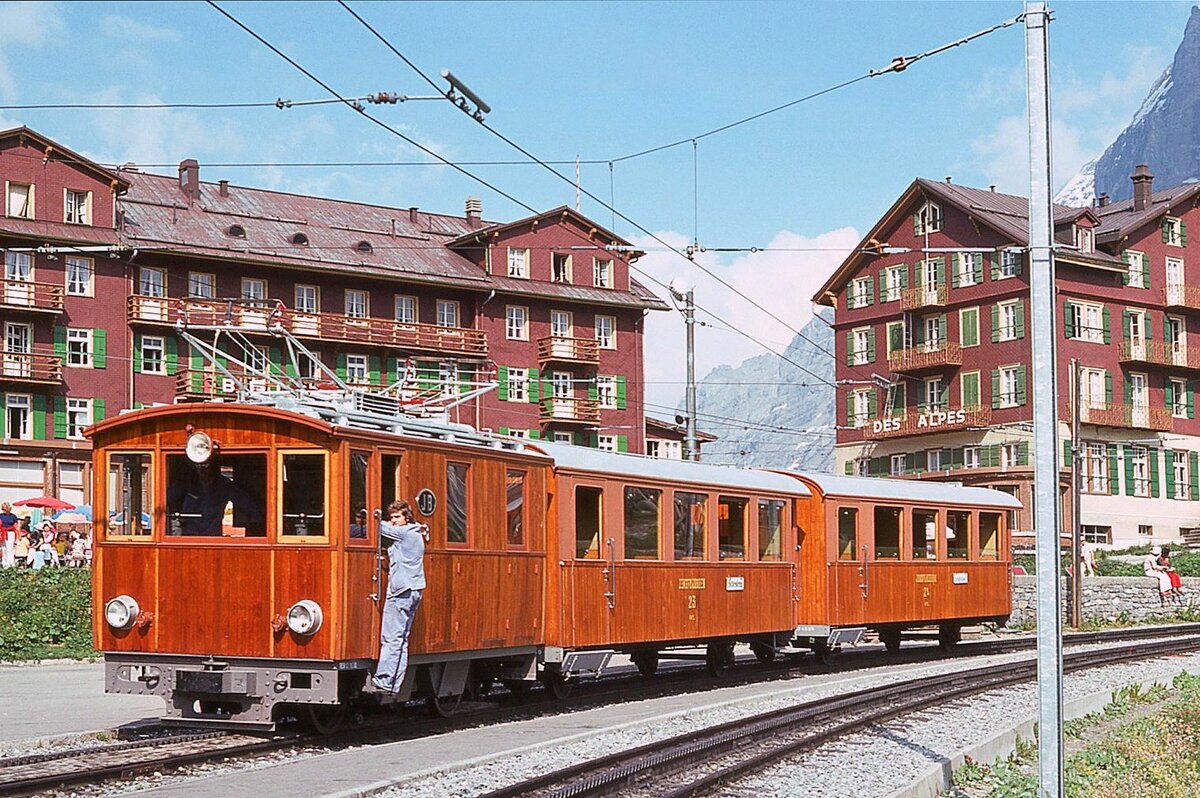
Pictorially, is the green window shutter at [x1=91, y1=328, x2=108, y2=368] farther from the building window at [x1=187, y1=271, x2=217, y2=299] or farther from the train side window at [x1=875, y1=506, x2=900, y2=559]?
the train side window at [x1=875, y1=506, x2=900, y2=559]

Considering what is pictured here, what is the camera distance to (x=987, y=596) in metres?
27.8

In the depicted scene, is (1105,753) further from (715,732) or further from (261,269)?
(261,269)

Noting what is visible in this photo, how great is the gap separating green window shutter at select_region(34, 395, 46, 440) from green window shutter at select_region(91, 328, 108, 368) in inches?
78.2

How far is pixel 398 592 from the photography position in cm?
1455

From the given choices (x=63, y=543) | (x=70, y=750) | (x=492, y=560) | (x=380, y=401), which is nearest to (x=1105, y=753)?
(x=492, y=560)

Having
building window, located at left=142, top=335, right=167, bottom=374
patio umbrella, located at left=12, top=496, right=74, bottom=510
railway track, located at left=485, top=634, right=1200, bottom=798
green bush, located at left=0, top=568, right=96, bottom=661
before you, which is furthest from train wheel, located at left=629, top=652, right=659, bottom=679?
building window, located at left=142, top=335, right=167, bottom=374

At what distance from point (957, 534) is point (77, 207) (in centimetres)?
3351

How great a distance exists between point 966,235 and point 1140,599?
26.8 m

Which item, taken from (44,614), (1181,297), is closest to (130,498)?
(44,614)

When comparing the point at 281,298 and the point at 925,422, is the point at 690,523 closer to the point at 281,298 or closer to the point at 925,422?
the point at 281,298

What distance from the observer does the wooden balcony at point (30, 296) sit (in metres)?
49.2

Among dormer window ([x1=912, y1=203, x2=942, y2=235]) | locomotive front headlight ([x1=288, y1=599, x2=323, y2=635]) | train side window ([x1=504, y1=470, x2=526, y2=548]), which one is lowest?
locomotive front headlight ([x1=288, y1=599, x2=323, y2=635])

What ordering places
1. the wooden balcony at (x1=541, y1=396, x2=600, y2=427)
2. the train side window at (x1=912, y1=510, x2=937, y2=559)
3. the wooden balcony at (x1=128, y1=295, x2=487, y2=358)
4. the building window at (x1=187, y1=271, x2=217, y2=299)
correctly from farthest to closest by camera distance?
the wooden balcony at (x1=541, y1=396, x2=600, y2=427), the building window at (x1=187, y1=271, x2=217, y2=299), the wooden balcony at (x1=128, y1=295, x2=487, y2=358), the train side window at (x1=912, y1=510, x2=937, y2=559)

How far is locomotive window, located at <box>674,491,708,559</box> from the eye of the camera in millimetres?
20203
